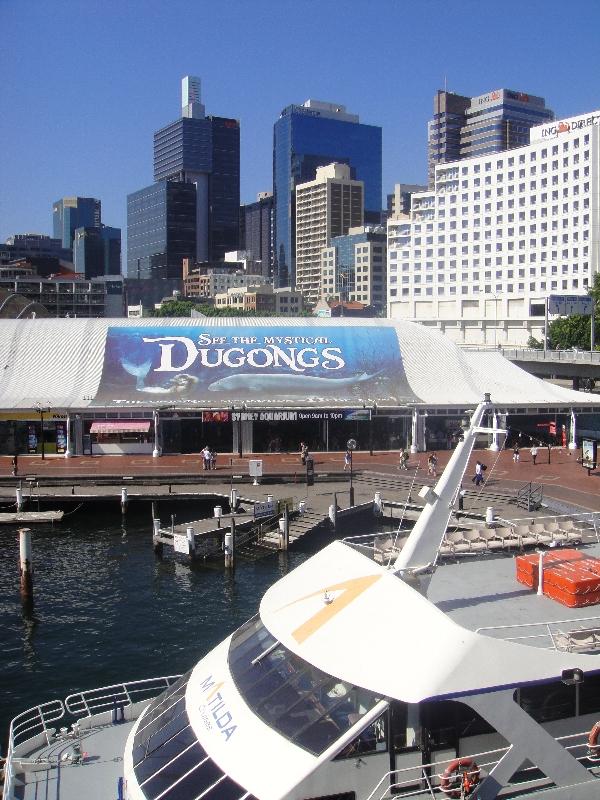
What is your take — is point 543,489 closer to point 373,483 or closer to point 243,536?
point 373,483

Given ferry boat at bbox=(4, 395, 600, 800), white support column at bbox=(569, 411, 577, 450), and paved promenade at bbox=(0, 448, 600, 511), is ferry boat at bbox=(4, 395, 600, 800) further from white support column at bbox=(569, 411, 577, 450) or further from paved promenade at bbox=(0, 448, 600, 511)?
white support column at bbox=(569, 411, 577, 450)

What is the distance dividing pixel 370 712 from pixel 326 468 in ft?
129

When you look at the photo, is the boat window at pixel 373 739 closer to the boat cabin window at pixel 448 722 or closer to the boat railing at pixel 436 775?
the boat railing at pixel 436 775

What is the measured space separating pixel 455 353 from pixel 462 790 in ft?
176

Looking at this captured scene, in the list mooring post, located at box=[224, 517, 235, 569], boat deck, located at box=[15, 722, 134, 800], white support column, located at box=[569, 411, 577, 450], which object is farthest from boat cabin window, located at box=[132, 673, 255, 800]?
white support column, located at box=[569, 411, 577, 450]

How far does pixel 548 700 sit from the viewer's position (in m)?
13.0

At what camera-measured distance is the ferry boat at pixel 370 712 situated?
12.2 m

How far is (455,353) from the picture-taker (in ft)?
211

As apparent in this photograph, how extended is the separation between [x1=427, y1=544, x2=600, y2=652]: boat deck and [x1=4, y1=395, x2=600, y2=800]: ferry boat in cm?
6

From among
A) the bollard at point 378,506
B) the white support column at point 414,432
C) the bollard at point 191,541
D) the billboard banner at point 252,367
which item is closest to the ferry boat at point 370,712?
the bollard at point 191,541

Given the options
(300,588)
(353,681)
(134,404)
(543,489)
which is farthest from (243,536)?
(353,681)

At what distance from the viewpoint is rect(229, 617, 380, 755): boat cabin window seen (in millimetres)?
12289

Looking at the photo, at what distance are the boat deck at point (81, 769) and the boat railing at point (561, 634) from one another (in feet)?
22.1

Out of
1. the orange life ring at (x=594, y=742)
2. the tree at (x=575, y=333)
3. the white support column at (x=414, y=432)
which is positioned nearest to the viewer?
the orange life ring at (x=594, y=742)
